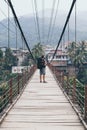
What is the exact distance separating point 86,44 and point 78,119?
145 meters

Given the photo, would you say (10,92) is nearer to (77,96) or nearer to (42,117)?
(77,96)

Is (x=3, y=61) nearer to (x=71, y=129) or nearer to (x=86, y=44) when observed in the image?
(x=86, y=44)

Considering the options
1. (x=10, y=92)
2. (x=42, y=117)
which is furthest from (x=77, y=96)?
(x=42, y=117)

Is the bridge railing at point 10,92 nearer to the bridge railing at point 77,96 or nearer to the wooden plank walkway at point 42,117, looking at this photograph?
the wooden plank walkway at point 42,117

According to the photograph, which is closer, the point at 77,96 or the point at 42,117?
the point at 42,117

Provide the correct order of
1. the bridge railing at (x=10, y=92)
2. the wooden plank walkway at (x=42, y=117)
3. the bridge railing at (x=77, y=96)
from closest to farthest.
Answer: the wooden plank walkway at (x=42, y=117) → the bridge railing at (x=77, y=96) → the bridge railing at (x=10, y=92)

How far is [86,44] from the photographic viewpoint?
518 feet

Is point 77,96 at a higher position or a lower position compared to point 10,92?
lower

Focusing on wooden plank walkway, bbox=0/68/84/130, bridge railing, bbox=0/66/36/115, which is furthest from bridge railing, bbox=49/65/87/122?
bridge railing, bbox=0/66/36/115

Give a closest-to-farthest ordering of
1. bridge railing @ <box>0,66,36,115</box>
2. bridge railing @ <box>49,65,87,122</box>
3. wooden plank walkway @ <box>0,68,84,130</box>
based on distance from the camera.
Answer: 1. wooden plank walkway @ <box>0,68,84,130</box>
2. bridge railing @ <box>49,65,87,122</box>
3. bridge railing @ <box>0,66,36,115</box>

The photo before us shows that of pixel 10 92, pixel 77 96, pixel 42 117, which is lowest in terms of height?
pixel 42 117

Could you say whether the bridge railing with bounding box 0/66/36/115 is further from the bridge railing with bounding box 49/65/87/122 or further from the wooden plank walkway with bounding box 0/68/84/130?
the bridge railing with bounding box 49/65/87/122

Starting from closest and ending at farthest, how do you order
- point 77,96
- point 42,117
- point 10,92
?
1. point 42,117
2. point 77,96
3. point 10,92

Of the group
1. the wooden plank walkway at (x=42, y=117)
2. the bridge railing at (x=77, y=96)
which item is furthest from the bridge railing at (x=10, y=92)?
the bridge railing at (x=77, y=96)
